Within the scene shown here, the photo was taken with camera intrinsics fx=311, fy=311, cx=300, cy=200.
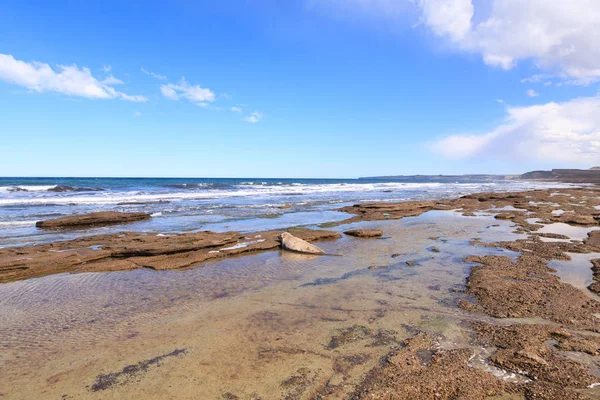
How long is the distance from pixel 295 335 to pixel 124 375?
2.12m

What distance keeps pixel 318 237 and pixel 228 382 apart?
338 inches

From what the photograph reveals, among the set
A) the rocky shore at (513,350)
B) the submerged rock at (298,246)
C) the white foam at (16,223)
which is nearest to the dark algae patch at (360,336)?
the rocky shore at (513,350)

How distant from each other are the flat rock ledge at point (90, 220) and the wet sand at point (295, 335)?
9163 mm

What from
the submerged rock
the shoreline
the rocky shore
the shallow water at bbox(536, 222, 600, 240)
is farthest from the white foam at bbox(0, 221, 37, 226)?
the shallow water at bbox(536, 222, 600, 240)

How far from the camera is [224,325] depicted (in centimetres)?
476

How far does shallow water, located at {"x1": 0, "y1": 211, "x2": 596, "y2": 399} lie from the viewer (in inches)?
135

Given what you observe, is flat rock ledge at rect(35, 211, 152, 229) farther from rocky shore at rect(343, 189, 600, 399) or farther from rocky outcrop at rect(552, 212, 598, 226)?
rocky outcrop at rect(552, 212, 598, 226)

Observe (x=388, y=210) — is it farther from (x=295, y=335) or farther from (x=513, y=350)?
(x=295, y=335)

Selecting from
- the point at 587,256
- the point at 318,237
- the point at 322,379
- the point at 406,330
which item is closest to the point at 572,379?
the point at 406,330

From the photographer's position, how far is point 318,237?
11852 millimetres

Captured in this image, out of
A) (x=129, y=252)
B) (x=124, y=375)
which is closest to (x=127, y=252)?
(x=129, y=252)

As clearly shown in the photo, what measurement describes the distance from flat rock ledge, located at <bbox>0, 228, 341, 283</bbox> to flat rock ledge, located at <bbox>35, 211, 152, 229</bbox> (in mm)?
4520

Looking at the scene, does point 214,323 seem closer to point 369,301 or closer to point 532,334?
point 369,301

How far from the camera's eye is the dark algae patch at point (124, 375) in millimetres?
3398
